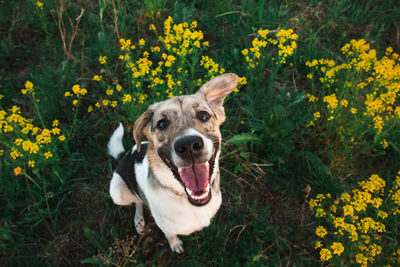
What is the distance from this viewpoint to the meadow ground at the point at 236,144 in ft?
9.57

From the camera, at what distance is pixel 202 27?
4.48m

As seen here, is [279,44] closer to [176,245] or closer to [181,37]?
[181,37]

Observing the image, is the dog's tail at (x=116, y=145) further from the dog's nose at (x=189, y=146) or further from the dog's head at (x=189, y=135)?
the dog's nose at (x=189, y=146)

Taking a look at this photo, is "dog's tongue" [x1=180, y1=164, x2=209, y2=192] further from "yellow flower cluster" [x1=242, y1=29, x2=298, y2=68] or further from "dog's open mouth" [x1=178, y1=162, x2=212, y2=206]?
"yellow flower cluster" [x1=242, y1=29, x2=298, y2=68]

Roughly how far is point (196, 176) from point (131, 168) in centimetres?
87

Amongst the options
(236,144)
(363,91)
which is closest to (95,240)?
(236,144)

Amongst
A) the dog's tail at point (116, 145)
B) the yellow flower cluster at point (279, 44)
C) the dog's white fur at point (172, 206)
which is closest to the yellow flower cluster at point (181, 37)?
the yellow flower cluster at point (279, 44)

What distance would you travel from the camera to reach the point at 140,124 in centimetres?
241

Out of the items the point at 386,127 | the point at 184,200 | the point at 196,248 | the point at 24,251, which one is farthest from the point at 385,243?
the point at 24,251

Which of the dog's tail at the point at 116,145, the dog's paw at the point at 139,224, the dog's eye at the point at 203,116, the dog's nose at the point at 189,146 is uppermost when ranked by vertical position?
the dog's nose at the point at 189,146

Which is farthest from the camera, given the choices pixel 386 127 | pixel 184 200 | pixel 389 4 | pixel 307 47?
pixel 389 4

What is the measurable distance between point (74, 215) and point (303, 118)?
3.08 metres

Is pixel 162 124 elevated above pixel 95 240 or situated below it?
above

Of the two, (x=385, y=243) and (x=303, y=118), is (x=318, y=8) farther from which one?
(x=385, y=243)
